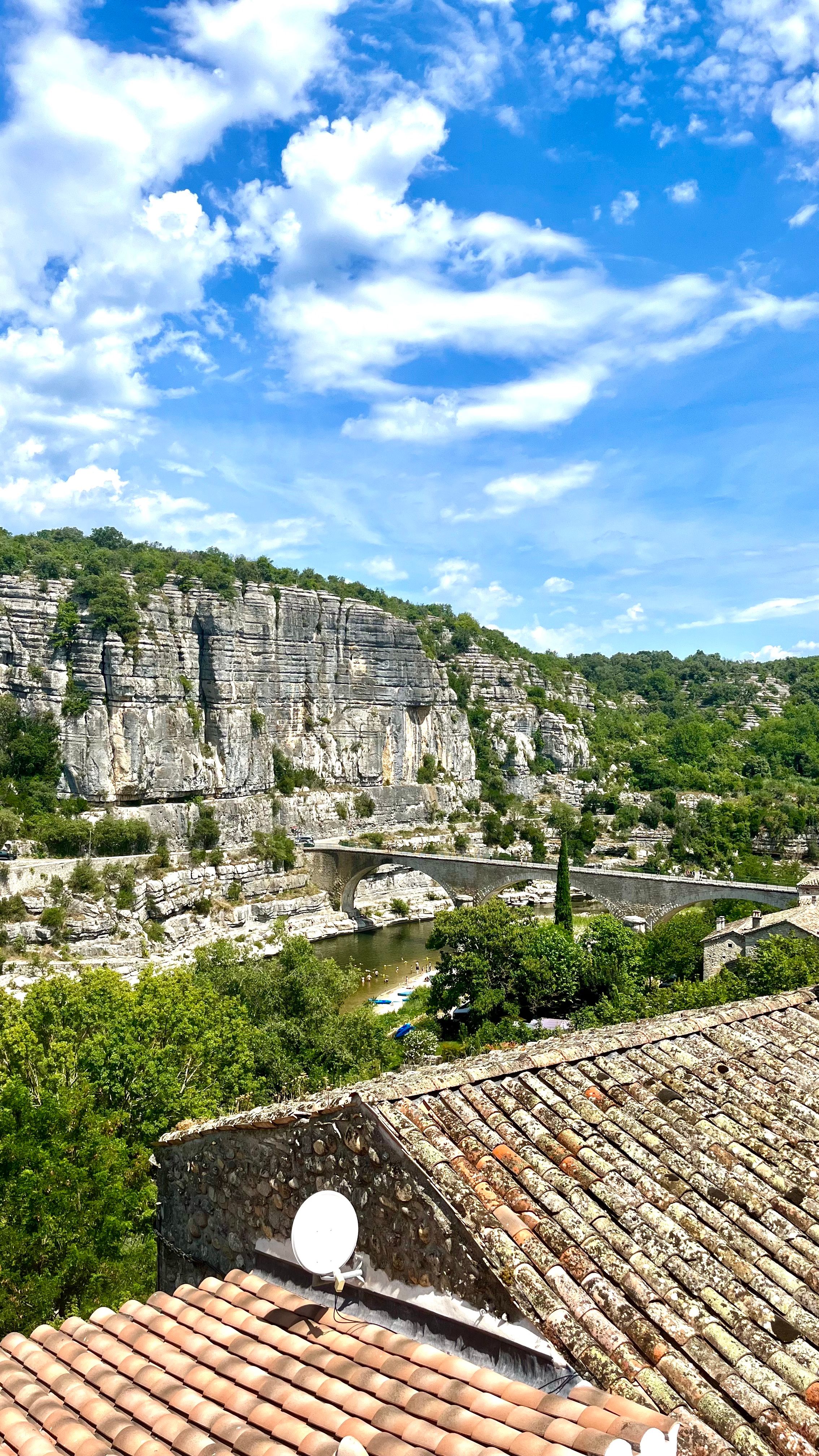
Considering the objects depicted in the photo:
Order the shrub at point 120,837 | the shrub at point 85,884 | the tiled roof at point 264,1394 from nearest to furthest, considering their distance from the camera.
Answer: the tiled roof at point 264,1394, the shrub at point 85,884, the shrub at point 120,837

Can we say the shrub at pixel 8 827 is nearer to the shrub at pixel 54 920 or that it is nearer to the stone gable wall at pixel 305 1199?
the shrub at pixel 54 920

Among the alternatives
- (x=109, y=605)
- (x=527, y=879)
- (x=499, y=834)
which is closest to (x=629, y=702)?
(x=499, y=834)

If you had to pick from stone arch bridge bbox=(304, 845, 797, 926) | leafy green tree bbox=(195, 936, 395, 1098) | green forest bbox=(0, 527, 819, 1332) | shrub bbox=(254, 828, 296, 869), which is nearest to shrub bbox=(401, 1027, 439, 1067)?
green forest bbox=(0, 527, 819, 1332)

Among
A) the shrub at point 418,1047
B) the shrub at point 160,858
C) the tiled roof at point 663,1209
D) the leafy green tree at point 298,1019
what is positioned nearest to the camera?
the tiled roof at point 663,1209

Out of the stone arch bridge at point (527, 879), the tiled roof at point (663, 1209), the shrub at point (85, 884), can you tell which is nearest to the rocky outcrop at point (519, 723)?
the stone arch bridge at point (527, 879)

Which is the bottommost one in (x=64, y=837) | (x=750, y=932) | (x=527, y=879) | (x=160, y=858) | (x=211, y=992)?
(x=527, y=879)

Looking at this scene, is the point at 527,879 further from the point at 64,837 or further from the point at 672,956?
the point at 64,837
